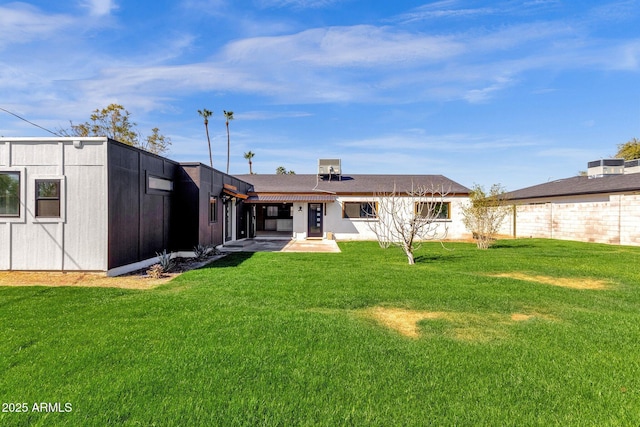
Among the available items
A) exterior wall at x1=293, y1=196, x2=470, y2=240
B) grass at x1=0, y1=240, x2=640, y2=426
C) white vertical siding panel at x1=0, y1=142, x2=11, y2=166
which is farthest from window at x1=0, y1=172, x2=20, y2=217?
exterior wall at x1=293, y1=196, x2=470, y2=240

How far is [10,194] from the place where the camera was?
984 centimetres

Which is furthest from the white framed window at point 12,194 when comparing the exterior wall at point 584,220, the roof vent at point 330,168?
the exterior wall at point 584,220

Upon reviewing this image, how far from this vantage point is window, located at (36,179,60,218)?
32.1ft

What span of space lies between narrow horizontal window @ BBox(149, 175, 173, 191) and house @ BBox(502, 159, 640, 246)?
19345 mm

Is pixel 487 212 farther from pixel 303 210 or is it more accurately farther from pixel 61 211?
pixel 61 211

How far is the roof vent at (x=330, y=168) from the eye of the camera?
25.8m

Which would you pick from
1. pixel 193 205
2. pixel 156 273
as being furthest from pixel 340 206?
pixel 156 273

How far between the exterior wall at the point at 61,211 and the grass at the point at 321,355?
76.5 inches

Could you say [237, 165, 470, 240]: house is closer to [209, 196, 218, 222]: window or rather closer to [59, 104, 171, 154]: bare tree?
[209, 196, 218, 222]: window

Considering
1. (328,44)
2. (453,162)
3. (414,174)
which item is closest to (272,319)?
(328,44)

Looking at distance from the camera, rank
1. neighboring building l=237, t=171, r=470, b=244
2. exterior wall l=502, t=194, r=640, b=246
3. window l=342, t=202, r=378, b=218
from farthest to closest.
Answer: window l=342, t=202, r=378, b=218 < neighboring building l=237, t=171, r=470, b=244 < exterior wall l=502, t=194, r=640, b=246

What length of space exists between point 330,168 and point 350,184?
7.36ft

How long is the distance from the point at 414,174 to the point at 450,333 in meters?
22.9

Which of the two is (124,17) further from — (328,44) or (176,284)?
(176,284)
